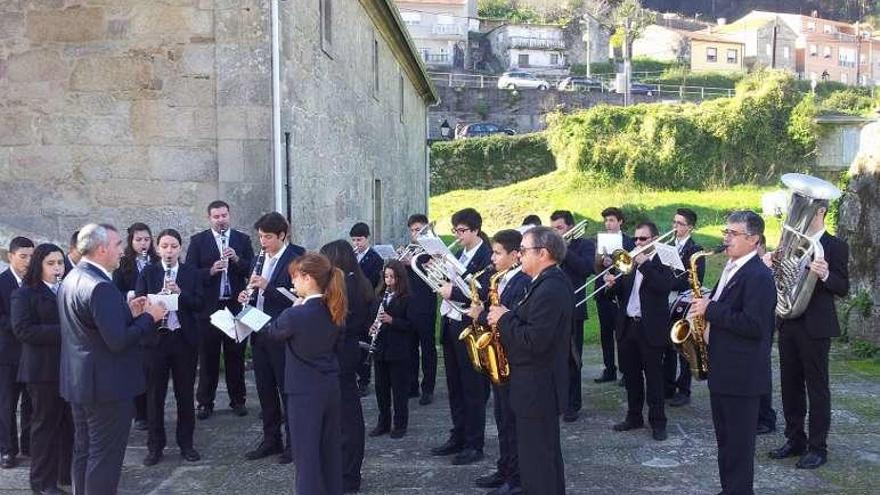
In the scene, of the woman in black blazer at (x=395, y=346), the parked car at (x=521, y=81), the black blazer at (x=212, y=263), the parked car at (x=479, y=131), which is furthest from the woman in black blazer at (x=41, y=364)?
the parked car at (x=521, y=81)

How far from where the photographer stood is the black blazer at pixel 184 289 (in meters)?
6.00

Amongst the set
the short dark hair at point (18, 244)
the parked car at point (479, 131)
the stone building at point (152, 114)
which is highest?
the parked car at point (479, 131)

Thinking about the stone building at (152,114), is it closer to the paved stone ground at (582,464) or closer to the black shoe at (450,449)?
the paved stone ground at (582,464)

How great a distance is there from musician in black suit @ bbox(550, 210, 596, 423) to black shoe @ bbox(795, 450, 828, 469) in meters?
1.94

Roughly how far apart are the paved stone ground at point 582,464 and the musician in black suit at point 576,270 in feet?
0.68

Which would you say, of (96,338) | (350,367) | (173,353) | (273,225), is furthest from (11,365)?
(350,367)

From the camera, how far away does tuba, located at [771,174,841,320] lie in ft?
18.4

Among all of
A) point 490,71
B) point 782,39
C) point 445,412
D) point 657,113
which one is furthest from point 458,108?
point 782,39

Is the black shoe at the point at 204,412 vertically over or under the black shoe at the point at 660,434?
under

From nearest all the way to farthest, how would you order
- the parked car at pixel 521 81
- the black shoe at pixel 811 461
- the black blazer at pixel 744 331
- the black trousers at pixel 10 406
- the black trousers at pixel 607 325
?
1. the black blazer at pixel 744 331
2. the black shoe at pixel 811 461
3. the black trousers at pixel 10 406
4. the black trousers at pixel 607 325
5. the parked car at pixel 521 81

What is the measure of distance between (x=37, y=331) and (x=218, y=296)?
224 centimetres

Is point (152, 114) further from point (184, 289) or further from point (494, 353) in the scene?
point (494, 353)

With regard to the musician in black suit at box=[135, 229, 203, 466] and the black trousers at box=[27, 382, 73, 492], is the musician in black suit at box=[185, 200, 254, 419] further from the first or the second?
the black trousers at box=[27, 382, 73, 492]

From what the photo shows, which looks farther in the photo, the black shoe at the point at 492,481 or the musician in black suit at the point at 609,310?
the musician in black suit at the point at 609,310
